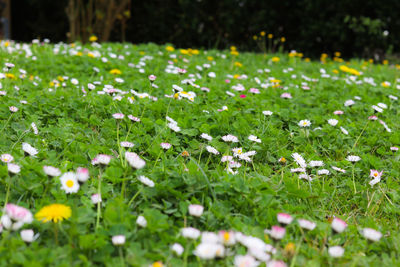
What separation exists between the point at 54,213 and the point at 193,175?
1.77 feet

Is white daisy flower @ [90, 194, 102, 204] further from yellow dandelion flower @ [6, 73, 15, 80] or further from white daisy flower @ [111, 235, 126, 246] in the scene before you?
yellow dandelion flower @ [6, 73, 15, 80]

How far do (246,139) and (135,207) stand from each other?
933mm

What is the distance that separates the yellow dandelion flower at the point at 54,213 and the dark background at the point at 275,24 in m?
5.72

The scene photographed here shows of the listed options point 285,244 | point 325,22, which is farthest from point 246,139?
point 325,22

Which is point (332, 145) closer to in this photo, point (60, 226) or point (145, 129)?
point (145, 129)

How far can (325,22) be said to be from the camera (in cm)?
681

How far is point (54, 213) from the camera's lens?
1.17 metres

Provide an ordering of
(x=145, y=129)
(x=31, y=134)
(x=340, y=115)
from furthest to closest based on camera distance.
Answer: (x=340, y=115)
(x=145, y=129)
(x=31, y=134)

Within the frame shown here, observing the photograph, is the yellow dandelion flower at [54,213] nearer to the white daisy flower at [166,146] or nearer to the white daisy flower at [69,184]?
the white daisy flower at [69,184]

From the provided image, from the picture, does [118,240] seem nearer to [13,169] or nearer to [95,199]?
[95,199]

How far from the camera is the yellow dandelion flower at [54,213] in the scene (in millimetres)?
1156

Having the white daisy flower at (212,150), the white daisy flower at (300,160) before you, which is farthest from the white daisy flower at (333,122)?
the white daisy flower at (212,150)

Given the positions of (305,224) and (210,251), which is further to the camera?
(305,224)

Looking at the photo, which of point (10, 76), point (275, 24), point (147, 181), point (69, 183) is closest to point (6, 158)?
point (69, 183)
